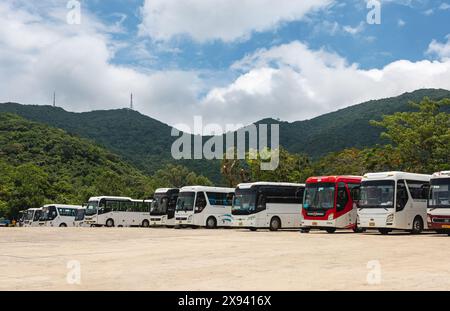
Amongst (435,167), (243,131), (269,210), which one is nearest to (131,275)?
(269,210)

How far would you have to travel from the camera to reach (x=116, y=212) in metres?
46.9

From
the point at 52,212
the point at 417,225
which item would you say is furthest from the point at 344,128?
the point at 417,225

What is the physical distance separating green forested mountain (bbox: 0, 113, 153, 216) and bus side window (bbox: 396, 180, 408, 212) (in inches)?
2064

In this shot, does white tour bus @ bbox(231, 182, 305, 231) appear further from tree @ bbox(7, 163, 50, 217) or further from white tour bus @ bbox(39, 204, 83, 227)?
tree @ bbox(7, 163, 50, 217)

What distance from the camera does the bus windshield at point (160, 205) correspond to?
42188 mm

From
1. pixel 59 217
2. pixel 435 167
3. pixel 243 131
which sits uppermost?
pixel 243 131

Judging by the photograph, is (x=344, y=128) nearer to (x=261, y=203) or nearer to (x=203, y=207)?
(x=203, y=207)

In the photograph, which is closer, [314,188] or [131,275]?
[131,275]

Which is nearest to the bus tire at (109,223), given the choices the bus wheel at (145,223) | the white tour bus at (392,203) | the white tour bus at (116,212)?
the white tour bus at (116,212)

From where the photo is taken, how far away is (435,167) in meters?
39.0

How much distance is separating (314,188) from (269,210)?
5206 mm

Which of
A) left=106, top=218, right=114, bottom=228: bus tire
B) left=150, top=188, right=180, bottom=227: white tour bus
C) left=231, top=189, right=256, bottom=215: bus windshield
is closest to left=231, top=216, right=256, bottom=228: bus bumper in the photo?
left=231, top=189, right=256, bottom=215: bus windshield
